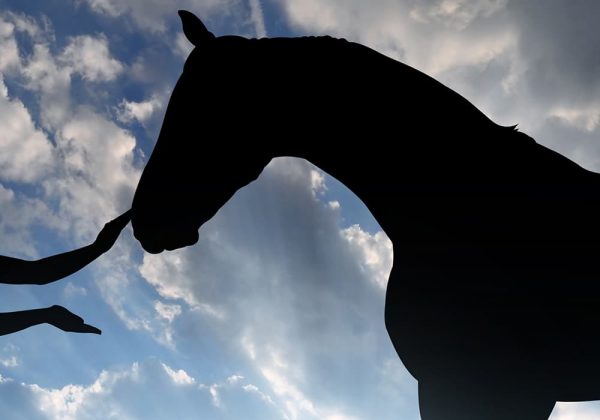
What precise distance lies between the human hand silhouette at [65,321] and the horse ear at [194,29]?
1822mm

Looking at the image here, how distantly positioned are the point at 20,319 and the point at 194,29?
6.64 ft

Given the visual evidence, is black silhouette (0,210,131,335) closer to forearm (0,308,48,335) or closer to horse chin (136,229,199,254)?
forearm (0,308,48,335)

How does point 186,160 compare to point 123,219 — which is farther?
point 123,219

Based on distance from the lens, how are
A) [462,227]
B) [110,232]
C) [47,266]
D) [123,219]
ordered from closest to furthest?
[462,227] → [47,266] → [110,232] → [123,219]

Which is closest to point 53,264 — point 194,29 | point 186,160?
point 186,160

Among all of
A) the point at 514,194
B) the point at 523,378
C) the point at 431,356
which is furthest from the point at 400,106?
the point at 523,378

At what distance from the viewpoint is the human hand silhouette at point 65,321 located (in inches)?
106

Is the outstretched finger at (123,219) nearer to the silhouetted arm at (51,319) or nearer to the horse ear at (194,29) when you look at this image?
the silhouetted arm at (51,319)

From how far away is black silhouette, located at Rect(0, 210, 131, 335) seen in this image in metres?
2.62

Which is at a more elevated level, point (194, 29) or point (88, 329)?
point (194, 29)

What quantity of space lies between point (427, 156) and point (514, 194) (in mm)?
457

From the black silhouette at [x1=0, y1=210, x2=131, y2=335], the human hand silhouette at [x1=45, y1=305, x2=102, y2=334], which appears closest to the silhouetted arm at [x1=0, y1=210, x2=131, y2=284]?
the black silhouette at [x1=0, y1=210, x2=131, y2=335]

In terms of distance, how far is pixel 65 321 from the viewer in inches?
107

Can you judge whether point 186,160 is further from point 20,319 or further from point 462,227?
point 462,227
